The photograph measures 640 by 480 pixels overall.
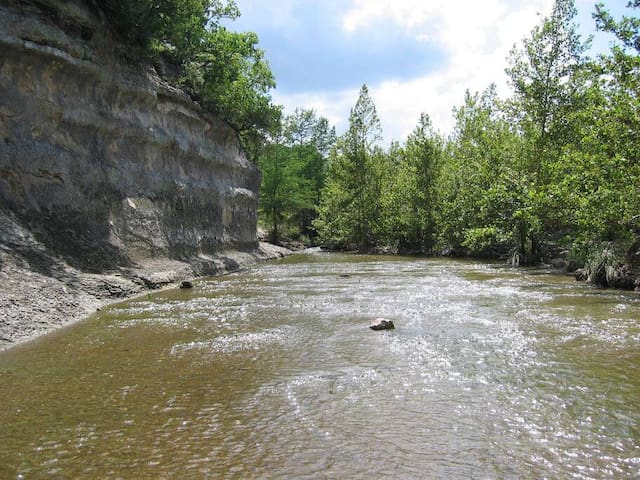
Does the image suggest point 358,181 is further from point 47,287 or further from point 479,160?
point 47,287

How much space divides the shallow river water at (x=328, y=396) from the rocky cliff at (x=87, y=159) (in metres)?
2.82

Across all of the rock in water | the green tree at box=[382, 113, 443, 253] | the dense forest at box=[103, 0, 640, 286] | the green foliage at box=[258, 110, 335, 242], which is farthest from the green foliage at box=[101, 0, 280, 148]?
the rock in water

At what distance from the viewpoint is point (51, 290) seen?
10.4 meters

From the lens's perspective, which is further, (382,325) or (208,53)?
(208,53)

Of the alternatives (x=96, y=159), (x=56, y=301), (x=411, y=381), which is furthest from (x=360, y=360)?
(x=96, y=159)

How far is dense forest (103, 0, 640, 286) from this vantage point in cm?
1420

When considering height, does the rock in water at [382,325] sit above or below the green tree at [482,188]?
below

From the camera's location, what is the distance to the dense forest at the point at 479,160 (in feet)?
46.6

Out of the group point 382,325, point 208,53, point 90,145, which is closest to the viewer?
point 382,325

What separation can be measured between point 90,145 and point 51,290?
5959 millimetres

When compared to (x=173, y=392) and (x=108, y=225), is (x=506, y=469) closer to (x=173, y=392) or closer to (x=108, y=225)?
(x=173, y=392)

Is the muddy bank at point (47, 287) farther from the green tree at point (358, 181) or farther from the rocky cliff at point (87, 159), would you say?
the green tree at point (358, 181)

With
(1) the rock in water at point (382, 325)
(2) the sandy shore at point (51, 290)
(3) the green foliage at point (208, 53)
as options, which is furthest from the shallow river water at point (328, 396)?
(3) the green foliage at point (208, 53)

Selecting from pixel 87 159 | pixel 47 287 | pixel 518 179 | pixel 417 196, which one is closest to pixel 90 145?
pixel 87 159
